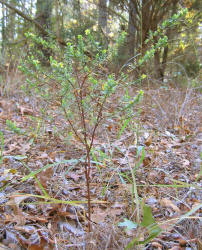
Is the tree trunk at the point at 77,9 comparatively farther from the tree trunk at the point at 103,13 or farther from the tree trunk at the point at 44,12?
the tree trunk at the point at 44,12

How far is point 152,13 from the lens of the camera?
4.00m

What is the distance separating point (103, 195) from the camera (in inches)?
49.9

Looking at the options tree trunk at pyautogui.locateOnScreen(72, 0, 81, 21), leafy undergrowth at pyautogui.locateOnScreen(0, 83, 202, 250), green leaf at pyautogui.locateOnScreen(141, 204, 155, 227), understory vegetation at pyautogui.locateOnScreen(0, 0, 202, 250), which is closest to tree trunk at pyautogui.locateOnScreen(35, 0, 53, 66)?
tree trunk at pyautogui.locateOnScreen(72, 0, 81, 21)

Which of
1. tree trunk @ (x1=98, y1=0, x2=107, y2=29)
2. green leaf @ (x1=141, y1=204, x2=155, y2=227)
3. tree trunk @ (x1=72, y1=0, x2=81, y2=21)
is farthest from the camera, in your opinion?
tree trunk @ (x1=98, y1=0, x2=107, y2=29)

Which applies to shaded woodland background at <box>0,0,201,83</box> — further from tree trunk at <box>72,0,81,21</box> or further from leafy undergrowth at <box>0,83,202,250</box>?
leafy undergrowth at <box>0,83,202,250</box>

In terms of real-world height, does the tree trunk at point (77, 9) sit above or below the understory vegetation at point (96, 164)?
above

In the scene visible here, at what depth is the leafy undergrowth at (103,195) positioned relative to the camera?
915 mm

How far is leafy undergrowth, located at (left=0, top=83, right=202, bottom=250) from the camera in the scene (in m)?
0.92

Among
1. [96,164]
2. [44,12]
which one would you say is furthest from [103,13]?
[96,164]

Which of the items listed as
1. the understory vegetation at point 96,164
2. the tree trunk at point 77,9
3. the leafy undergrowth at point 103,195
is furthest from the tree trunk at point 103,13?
the leafy undergrowth at point 103,195

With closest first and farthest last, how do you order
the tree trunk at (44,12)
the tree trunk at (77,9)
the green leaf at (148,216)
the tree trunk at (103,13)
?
1. the green leaf at (148,216)
2. the tree trunk at (77,9)
3. the tree trunk at (103,13)
4. the tree trunk at (44,12)

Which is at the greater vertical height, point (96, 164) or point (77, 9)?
point (77, 9)

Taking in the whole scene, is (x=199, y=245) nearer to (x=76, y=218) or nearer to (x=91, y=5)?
(x=76, y=218)

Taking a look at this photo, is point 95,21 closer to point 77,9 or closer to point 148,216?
point 77,9
